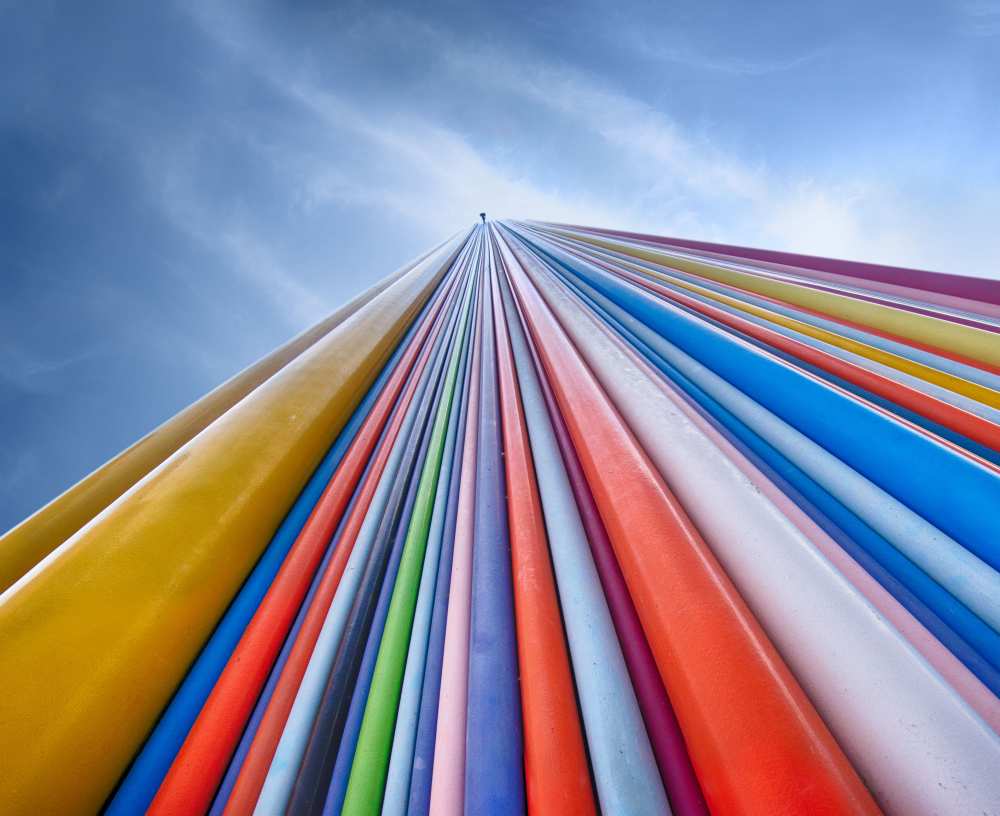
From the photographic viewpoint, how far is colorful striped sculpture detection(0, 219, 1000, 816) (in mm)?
300

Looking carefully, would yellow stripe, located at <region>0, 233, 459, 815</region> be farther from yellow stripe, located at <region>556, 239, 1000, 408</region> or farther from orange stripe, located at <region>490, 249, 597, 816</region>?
yellow stripe, located at <region>556, 239, 1000, 408</region>

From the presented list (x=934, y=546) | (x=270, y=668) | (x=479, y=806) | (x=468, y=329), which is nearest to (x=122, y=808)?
(x=270, y=668)

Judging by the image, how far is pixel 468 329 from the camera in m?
1.40

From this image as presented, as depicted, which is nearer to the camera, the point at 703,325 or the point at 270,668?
the point at 270,668

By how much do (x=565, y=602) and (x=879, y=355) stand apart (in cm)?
60

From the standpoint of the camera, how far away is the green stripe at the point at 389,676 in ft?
1.20

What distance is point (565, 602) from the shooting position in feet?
1.42

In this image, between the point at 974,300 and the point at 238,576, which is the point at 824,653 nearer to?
the point at 238,576

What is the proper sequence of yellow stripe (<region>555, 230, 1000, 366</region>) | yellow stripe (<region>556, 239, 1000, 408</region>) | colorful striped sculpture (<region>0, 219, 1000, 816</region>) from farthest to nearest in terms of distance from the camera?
yellow stripe (<region>555, 230, 1000, 366</region>)
yellow stripe (<region>556, 239, 1000, 408</region>)
colorful striped sculpture (<region>0, 219, 1000, 816</region>)

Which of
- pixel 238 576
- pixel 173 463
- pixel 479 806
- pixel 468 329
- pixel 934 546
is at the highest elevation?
pixel 468 329

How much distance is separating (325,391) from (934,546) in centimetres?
83

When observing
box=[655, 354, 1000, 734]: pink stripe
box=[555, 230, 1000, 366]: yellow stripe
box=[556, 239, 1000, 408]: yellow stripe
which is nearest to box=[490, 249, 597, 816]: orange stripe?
box=[655, 354, 1000, 734]: pink stripe

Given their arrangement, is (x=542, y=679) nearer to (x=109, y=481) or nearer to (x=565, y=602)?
(x=565, y=602)

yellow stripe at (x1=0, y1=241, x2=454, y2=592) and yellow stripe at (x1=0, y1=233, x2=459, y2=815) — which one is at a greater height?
yellow stripe at (x1=0, y1=241, x2=454, y2=592)
